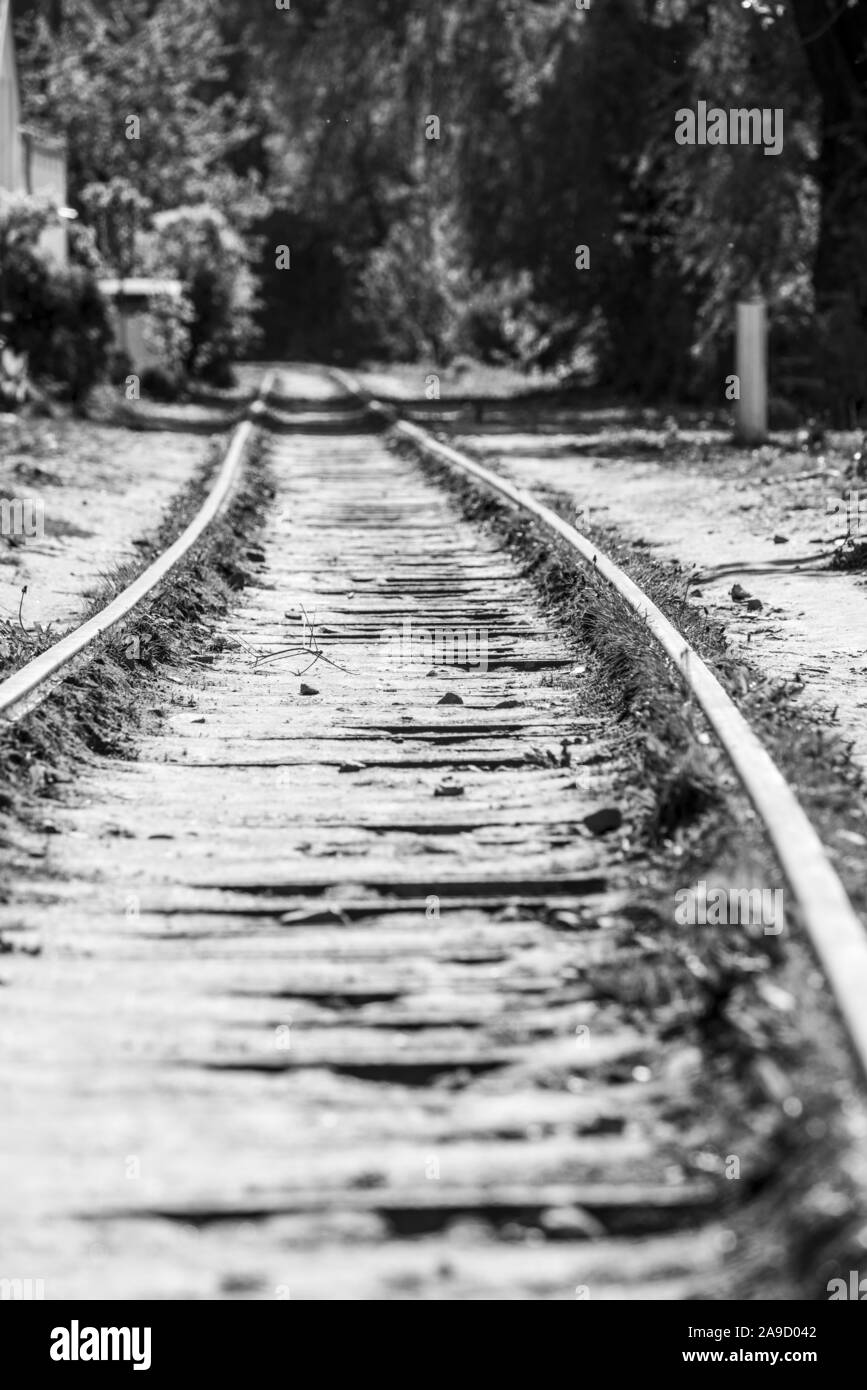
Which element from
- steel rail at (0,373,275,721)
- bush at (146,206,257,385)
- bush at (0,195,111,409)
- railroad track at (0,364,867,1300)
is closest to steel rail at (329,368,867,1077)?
railroad track at (0,364,867,1300)

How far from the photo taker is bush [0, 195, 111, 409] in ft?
79.6

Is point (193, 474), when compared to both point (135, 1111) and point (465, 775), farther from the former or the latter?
point (135, 1111)

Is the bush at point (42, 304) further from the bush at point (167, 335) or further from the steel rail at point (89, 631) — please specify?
the steel rail at point (89, 631)

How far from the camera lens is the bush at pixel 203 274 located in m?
39.4

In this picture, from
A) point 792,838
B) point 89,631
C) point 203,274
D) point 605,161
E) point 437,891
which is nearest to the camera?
point 792,838

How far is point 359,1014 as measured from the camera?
4.09 m

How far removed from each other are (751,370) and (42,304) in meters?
9.11

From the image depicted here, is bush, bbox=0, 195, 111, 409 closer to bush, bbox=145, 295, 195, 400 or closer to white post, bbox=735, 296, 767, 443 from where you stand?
bush, bbox=145, 295, 195, 400

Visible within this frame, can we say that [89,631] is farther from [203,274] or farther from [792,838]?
[203,274]

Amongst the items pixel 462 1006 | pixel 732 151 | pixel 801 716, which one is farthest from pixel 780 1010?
pixel 732 151

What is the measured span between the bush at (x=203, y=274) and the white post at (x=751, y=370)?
19812 mm

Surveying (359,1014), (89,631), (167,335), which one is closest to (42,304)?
(167,335)

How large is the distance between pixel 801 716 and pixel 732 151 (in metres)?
18.5

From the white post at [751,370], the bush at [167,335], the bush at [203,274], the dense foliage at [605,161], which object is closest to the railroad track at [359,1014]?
the white post at [751,370]
